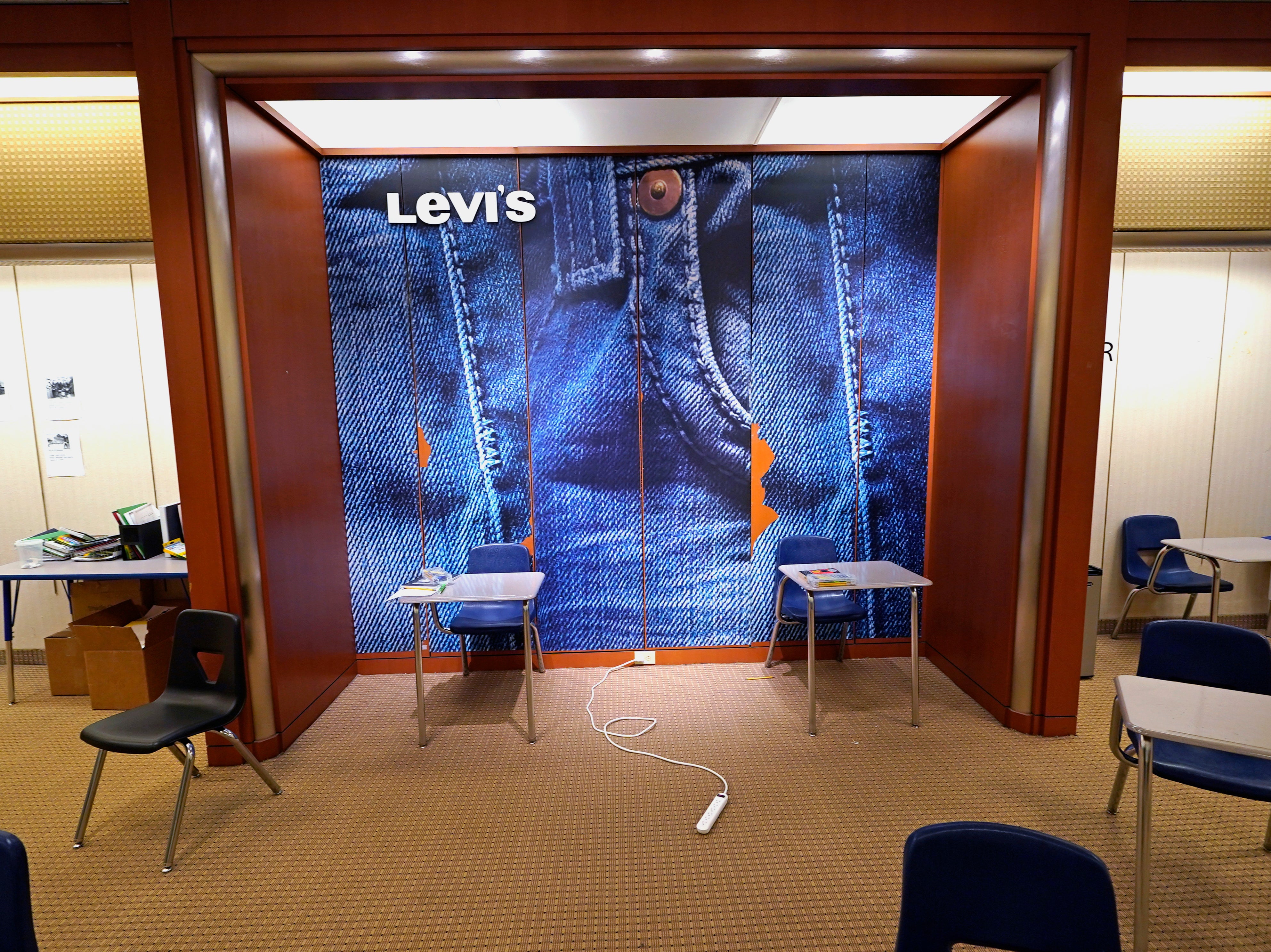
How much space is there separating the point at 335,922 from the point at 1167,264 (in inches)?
244

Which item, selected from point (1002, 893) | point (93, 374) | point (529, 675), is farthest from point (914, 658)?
point (93, 374)

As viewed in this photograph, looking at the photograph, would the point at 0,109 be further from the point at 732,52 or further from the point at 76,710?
the point at 732,52

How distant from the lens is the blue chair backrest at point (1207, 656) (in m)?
2.40

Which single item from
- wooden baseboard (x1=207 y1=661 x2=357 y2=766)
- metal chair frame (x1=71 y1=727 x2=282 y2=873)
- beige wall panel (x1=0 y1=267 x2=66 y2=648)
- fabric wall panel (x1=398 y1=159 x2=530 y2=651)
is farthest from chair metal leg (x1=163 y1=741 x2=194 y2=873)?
beige wall panel (x1=0 y1=267 x2=66 y2=648)

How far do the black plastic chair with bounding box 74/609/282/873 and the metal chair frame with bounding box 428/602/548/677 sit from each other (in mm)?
Answer: 1429

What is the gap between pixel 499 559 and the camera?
425cm

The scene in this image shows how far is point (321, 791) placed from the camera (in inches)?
122

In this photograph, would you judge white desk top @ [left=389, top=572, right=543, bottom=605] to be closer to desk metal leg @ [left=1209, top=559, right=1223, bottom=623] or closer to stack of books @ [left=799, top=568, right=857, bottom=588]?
stack of books @ [left=799, top=568, right=857, bottom=588]

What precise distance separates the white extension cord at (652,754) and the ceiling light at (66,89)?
4582mm

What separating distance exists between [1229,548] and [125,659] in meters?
7.02

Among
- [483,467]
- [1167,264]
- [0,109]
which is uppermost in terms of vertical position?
[0,109]

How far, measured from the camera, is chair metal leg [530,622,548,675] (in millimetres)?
4320

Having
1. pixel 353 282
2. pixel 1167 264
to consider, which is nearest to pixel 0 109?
pixel 353 282

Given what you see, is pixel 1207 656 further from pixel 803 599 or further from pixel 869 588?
pixel 803 599
